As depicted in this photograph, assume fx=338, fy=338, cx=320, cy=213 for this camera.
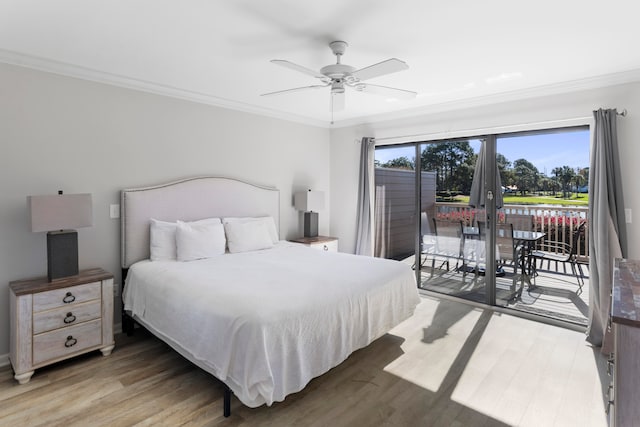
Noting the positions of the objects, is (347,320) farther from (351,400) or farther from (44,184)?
(44,184)

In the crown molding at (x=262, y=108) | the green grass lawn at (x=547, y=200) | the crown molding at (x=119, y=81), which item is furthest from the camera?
the green grass lawn at (x=547, y=200)

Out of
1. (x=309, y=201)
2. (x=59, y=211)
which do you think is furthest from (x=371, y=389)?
(x=309, y=201)

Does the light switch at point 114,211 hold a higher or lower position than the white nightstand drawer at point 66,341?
higher

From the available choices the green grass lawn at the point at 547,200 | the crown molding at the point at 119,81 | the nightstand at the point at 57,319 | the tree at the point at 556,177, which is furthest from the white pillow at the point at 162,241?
the tree at the point at 556,177

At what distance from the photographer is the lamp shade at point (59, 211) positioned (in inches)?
102

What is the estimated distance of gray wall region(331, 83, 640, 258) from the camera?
3172 millimetres

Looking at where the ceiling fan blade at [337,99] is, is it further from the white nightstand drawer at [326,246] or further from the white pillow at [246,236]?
the white nightstand drawer at [326,246]

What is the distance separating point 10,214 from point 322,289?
2.66 metres

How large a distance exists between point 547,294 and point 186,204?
427 cm

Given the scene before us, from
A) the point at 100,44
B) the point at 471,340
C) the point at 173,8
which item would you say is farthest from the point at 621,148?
the point at 100,44

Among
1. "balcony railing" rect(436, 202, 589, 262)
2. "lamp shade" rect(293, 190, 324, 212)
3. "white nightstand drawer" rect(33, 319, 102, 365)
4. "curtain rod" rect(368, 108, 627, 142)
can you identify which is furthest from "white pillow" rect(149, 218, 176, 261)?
"balcony railing" rect(436, 202, 589, 262)

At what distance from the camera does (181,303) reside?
8.07 ft

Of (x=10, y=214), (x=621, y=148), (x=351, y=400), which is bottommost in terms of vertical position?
(x=351, y=400)

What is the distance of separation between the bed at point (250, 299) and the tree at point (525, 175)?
183 centimetres
